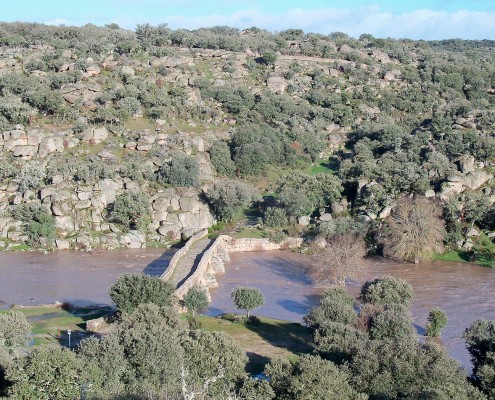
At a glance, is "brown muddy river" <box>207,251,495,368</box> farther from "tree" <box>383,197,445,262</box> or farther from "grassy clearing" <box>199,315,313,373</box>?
"grassy clearing" <box>199,315,313,373</box>

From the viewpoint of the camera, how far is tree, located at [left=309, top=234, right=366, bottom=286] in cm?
3966

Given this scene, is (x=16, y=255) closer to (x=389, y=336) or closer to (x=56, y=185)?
(x=56, y=185)

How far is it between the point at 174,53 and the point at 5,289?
49681 millimetres

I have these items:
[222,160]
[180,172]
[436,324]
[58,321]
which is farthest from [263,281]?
[222,160]

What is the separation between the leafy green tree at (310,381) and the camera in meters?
20.0

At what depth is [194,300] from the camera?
34062 mm

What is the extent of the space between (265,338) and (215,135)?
37.5 meters

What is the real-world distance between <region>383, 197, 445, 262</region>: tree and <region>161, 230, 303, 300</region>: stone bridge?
741 cm

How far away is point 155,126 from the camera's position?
63.3 m

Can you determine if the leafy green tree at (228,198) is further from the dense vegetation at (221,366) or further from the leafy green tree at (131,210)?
the dense vegetation at (221,366)

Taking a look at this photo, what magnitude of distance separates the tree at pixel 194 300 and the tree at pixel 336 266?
28.3 ft

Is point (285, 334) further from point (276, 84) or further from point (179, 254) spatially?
point (276, 84)

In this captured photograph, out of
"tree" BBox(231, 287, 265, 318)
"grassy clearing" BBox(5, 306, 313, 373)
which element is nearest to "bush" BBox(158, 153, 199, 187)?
"grassy clearing" BBox(5, 306, 313, 373)

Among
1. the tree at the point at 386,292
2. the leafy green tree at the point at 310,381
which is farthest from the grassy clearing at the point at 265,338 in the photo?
the leafy green tree at the point at 310,381
